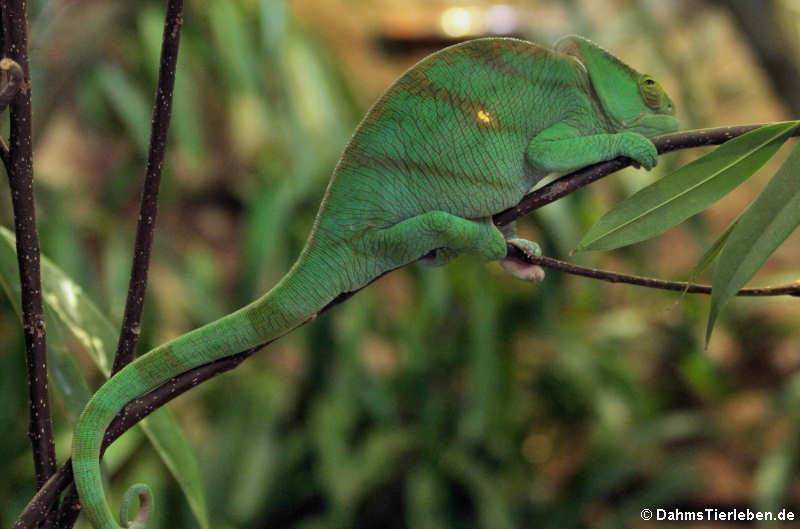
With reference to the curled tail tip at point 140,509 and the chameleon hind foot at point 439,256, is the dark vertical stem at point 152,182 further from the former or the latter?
the chameleon hind foot at point 439,256

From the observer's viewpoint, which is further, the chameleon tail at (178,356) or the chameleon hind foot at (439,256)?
the chameleon hind foot at (439,256)

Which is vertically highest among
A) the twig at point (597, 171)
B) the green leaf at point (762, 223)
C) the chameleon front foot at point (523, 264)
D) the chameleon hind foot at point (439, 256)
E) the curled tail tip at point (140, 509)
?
the twig at point (597, 171)

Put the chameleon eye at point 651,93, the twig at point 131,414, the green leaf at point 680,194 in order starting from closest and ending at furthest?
the twig at point 131,414
the green leaf at point 680,194
the chameleon eye at point 651,93

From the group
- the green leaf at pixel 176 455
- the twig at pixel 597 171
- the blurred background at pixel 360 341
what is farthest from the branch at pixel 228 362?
the blurred background at pixel 360 341

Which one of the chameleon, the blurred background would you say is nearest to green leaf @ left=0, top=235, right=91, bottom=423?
the chameleon

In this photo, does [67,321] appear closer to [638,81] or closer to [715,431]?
[638,81]

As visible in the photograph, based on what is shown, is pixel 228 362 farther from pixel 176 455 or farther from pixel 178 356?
pixel 176 455

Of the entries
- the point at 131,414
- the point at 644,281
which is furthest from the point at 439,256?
the point at 131,414
